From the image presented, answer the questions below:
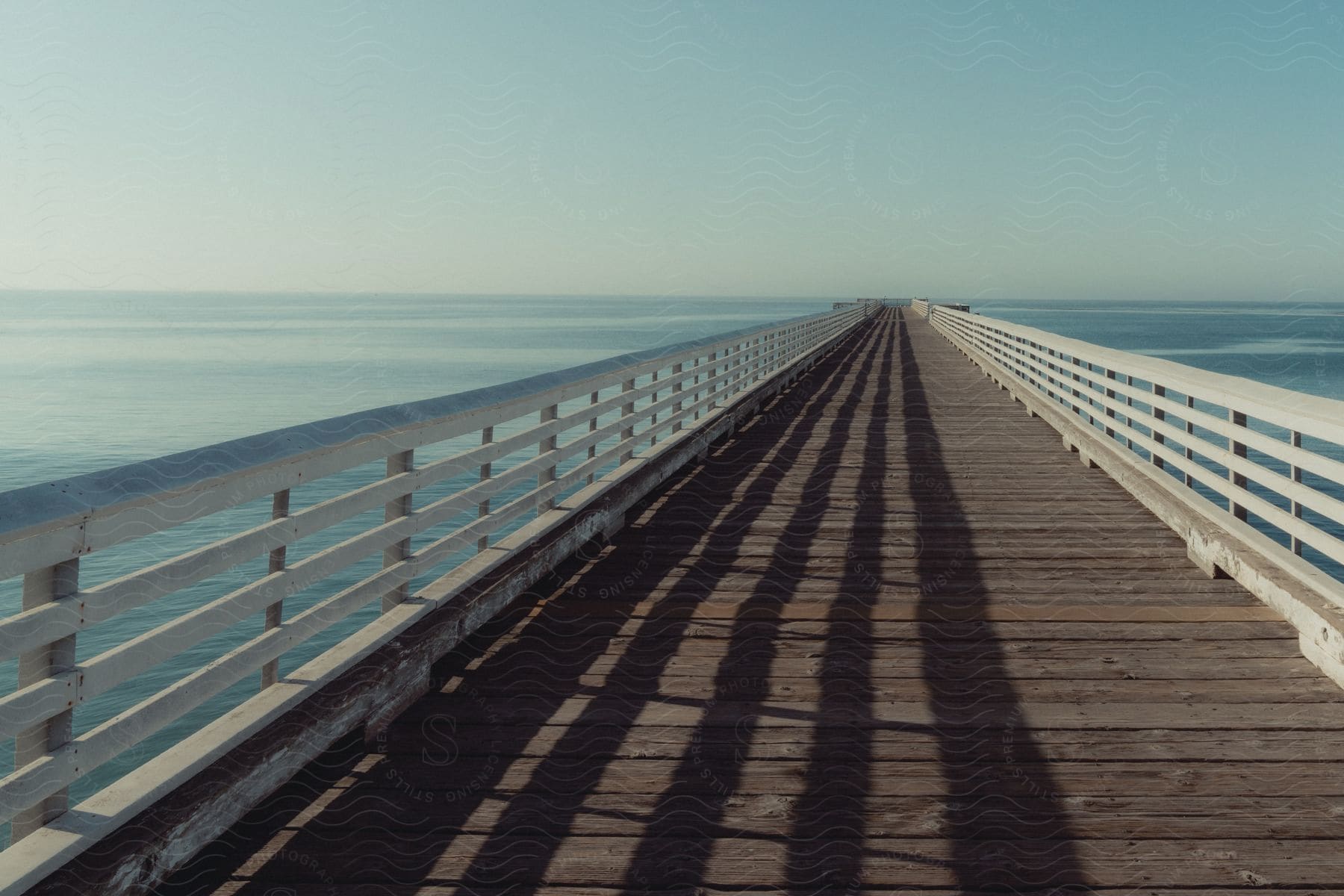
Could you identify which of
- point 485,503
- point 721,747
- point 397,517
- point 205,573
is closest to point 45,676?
point 205,573

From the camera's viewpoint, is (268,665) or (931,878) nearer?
(931,878)

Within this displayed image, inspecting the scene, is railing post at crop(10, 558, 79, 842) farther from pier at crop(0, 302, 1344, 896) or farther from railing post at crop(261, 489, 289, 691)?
railing post at crop(261, 489, 289, 691)

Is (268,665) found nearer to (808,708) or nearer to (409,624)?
(409,624)

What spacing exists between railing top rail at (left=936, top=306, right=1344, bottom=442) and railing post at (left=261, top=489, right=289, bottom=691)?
4433mm

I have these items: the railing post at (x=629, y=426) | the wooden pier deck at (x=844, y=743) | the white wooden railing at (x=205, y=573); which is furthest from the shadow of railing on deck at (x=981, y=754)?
the railing post at (x=629, y=426)

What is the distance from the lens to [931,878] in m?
2.92

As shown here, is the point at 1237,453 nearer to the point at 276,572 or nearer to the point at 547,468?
the point at 547,468

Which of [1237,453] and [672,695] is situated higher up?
[1237,453]

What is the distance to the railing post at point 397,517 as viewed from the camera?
14.3 ft

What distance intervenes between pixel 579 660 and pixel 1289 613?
145 inches

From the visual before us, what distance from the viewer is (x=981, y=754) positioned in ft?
12.3

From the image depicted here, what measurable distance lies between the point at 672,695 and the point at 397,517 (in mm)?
1462

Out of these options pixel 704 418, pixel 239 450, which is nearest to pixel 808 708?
pixel 239 450

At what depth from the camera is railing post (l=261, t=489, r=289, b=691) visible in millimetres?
3500
